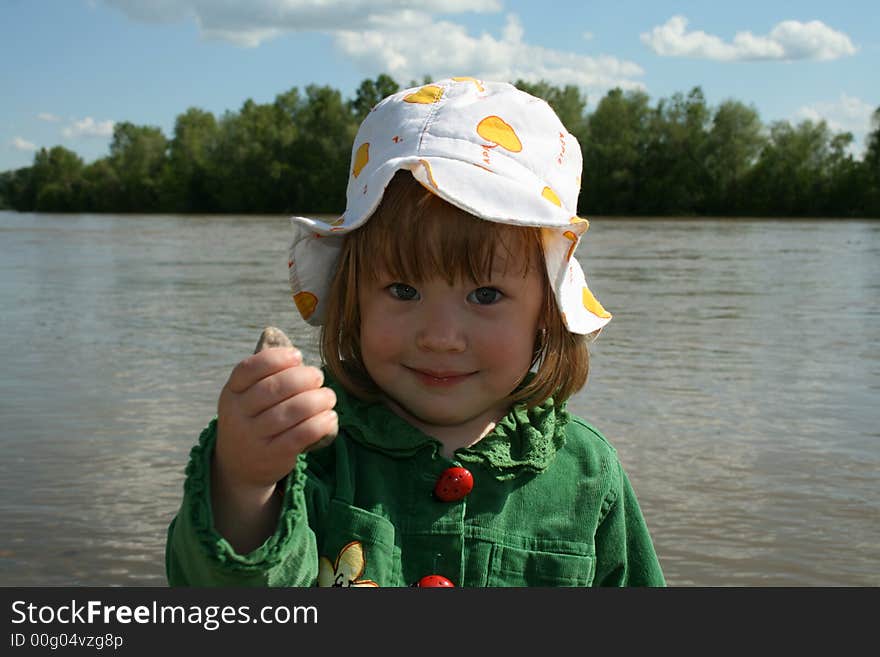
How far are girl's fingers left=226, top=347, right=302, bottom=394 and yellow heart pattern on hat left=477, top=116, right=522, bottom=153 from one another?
2.29ft

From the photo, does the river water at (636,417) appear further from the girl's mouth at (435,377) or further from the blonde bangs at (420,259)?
the girl's mouth at (435,377)

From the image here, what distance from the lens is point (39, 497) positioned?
433cm

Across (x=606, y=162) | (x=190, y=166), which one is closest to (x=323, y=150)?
(x=190, y=166)

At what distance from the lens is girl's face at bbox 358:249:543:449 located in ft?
6.19

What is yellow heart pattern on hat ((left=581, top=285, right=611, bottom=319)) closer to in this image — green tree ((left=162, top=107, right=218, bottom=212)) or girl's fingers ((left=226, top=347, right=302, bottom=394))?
girl's fingers ((left=226, top=347, right=302, bottom=394))

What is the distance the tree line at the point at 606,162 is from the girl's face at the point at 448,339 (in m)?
61.3

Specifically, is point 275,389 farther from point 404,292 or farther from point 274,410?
point 404,292

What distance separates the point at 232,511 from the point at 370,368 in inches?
18.5

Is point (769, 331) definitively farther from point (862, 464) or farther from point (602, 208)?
point (602, 208)

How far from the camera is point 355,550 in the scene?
5.88ft

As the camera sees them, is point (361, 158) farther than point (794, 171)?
No

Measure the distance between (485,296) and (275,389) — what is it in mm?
575

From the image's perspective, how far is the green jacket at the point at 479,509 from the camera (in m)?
1.82

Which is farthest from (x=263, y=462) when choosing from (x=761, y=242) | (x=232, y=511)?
(x=761, y=242)
